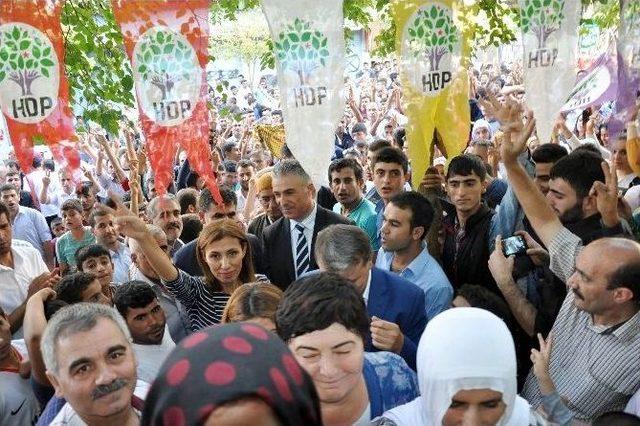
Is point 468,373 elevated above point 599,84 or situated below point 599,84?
below

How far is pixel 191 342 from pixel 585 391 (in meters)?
2.29

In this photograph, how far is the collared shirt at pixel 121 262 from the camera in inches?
238

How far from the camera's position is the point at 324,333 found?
2.38 m

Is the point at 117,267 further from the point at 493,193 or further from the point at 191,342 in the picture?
the point at 191,342

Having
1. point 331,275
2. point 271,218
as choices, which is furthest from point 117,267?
point 331,275

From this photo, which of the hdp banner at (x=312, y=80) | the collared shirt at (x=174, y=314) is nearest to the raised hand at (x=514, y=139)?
the hdp banner at (x=312, y=80)

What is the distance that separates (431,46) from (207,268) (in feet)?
7.71

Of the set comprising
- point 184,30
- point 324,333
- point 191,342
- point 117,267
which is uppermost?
point 184,30

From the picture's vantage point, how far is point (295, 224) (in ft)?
17.6

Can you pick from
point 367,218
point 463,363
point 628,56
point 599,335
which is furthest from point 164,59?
point 463,363

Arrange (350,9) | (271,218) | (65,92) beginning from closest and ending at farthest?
1. (65,92)
2. (271,218)
3. (350,9)

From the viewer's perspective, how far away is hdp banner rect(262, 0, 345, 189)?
4980 mm

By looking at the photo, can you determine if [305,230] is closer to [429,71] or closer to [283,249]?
[283,249]

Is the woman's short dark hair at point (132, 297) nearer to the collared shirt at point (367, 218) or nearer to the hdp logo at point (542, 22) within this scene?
the collared shirt at point (367, 218)
